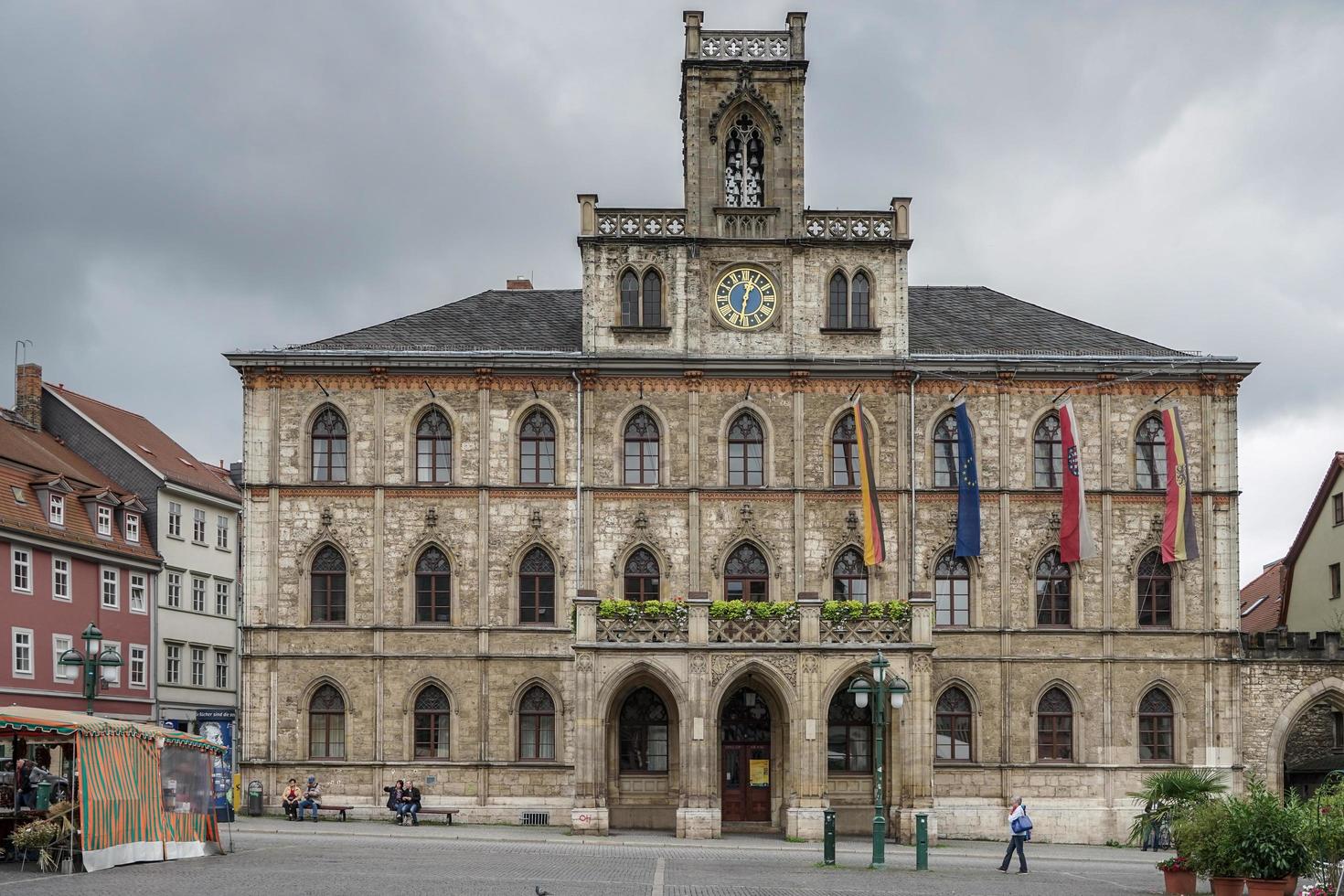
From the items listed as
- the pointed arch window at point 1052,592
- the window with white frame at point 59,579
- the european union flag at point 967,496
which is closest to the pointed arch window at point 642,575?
the european union flag at point 967,496

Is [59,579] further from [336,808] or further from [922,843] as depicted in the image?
[922,843]

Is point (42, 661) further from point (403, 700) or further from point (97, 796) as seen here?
point (97, 796)

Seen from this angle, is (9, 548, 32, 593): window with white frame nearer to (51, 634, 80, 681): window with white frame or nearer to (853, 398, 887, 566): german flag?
(51, 634, 80, 681): window with white frame

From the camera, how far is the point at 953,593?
48.5m

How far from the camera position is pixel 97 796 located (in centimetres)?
2970

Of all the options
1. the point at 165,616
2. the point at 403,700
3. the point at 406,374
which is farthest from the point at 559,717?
the point at 165,616

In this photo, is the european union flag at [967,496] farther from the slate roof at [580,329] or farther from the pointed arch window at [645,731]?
the pointed arch window at [645,731]

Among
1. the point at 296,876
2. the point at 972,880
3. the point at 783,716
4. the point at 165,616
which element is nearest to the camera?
the point at 296,876

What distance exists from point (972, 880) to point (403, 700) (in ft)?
66.3

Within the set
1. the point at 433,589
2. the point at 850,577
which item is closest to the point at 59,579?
the point at 433,589

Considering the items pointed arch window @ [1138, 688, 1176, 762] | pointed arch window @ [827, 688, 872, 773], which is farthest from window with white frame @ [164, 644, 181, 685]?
pointed arch window @ [1138, 688, 1176, 762]

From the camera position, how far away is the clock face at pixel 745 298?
161 ft

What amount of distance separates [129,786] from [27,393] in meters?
35.9

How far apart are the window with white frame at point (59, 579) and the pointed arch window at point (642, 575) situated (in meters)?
19.8
